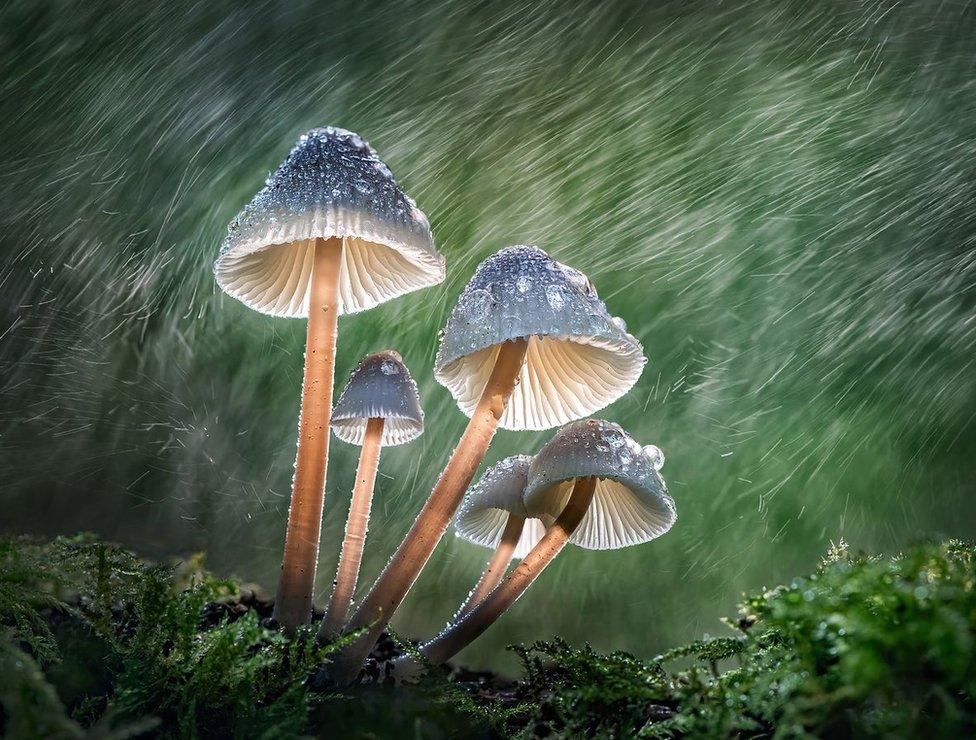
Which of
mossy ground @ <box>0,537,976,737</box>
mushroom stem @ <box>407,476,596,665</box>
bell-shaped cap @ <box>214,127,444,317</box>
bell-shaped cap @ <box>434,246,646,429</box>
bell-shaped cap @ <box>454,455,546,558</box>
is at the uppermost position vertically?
bell-shaped cap @ <box>214,127,444,317</box>

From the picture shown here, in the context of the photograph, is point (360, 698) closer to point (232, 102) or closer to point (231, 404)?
point (231, 404)

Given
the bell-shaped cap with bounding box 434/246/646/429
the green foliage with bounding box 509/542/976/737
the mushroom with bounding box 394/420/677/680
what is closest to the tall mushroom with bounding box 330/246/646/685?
the bell-shaped cap with bounding box 434/246/646/429

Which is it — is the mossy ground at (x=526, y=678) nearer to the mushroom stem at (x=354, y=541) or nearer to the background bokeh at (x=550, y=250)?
the mushroom stem at (x=354, y=541)

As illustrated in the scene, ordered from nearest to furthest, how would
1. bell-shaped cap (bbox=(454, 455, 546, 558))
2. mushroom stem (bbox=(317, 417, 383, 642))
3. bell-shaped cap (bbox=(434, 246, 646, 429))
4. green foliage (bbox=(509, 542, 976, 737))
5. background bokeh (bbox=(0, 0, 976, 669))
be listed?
green foliage (bbox=(509, 542, 976, 737)) → bell-shaped cap (bbox=(434, 246, 646, 429)) → mushroom stem (bbox=(317, 417, 383, 642)) → bell-shaped cap (bbox=(454, 455, 546, 558)) → background bokeh (bbox=(0, 0, 976, 669))

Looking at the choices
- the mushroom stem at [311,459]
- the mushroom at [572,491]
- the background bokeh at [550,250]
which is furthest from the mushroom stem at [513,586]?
the background bokeh at [550,250]

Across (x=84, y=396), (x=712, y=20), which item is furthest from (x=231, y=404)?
(x=712, y=20)

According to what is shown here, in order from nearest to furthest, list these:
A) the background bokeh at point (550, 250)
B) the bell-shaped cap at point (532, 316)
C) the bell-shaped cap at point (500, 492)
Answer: the bell-shaped cap at point (532, 316) → the bell-shaped cap at point (500, 492) → the background bokeh at point (550, 250)

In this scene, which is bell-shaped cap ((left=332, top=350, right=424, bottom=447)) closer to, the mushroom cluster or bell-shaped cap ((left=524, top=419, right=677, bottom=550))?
the mushroom cluster
